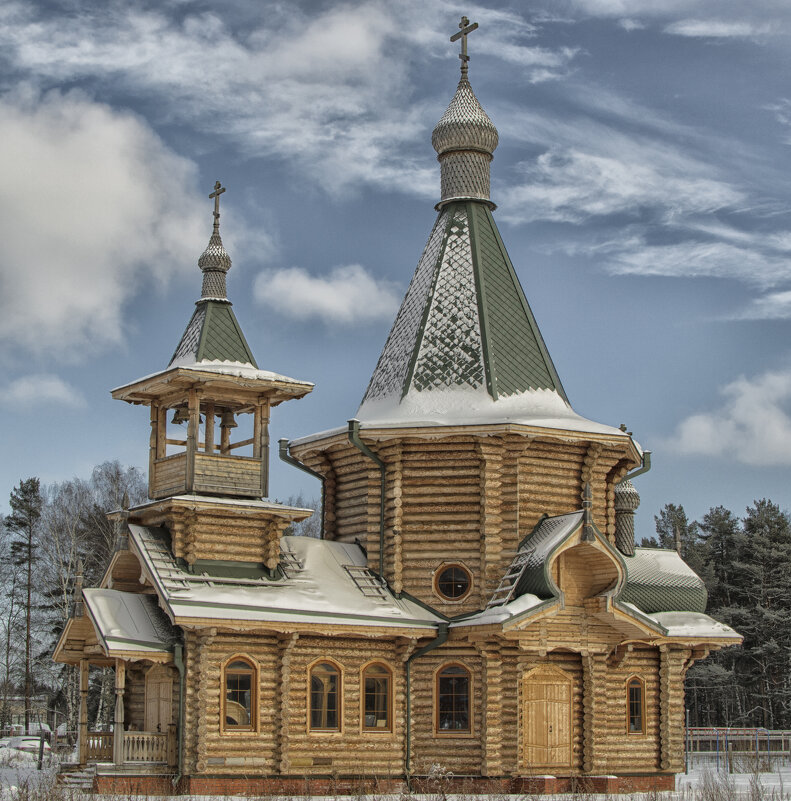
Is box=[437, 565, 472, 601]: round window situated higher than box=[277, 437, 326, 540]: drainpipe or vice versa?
box=[277, 437, 326, 540]: drainpipe

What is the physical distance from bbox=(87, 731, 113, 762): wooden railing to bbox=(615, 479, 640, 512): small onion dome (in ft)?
38.7

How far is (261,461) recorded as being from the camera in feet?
73.9

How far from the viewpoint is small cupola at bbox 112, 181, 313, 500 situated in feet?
71.6

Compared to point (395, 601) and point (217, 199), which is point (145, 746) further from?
point (217, 199)

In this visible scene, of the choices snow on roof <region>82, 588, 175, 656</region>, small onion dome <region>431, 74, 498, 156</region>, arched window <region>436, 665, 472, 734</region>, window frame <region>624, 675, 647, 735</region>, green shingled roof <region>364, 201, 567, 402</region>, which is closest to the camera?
snow on roof <region>82, 588, 175, 656</region>

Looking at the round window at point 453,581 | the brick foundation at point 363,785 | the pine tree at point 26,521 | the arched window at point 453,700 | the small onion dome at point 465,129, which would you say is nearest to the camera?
the brick foundation at point 363,785

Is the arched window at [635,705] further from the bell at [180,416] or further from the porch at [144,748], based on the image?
the bell at [180,416]

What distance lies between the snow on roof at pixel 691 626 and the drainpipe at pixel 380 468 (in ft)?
17.4

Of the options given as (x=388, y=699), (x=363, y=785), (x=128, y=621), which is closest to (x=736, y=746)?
(x=388, y=699)

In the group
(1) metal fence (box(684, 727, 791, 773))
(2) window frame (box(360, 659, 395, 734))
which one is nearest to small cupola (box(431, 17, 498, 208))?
(2) window frame (box(360, 659, 395, 734))

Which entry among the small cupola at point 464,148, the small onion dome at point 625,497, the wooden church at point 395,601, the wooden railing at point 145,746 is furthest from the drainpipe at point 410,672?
the small cupola at point 464,148

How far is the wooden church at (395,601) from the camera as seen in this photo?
20312 mm

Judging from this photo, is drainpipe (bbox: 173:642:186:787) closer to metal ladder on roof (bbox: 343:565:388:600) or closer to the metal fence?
metal ladder on roof (bbox: 343:565:388:600)

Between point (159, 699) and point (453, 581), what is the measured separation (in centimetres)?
551
